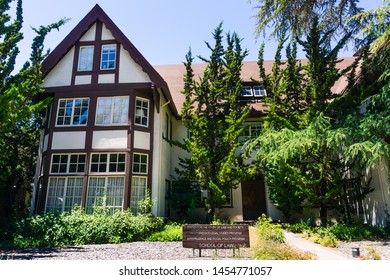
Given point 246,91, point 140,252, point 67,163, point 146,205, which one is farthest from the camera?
point 246,91

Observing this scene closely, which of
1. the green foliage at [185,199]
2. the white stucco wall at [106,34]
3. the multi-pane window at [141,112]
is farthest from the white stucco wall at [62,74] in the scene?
the green foliage at [185,199]

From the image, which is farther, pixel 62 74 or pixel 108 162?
pixel 62 74

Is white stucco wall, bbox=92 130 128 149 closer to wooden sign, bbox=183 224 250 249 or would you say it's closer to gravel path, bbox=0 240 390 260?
gravel path, bbox=0 240 390 260

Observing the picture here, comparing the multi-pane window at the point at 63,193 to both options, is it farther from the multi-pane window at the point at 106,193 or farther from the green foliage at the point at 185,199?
the green foliage at the point at 185,199

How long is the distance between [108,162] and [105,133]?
1527 mm

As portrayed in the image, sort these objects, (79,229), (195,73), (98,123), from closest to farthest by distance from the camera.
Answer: (79,229) → (98,123) → (195,73)

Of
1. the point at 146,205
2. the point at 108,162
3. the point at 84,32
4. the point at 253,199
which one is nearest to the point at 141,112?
the point at 108,162

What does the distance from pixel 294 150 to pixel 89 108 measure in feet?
34.3

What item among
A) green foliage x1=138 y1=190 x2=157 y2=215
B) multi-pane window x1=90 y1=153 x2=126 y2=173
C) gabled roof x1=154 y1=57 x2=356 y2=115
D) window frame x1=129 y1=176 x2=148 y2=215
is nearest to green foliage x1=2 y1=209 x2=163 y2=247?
green foliage x1=138 y1=190 x2=157 y2=215

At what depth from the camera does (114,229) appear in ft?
36.1

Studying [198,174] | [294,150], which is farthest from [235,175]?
[294,150]

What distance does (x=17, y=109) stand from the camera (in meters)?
9.63

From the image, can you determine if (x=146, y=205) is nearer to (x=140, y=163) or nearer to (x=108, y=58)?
(x=140, y=163)

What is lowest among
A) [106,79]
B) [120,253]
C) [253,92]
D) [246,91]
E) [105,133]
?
[120,253]
